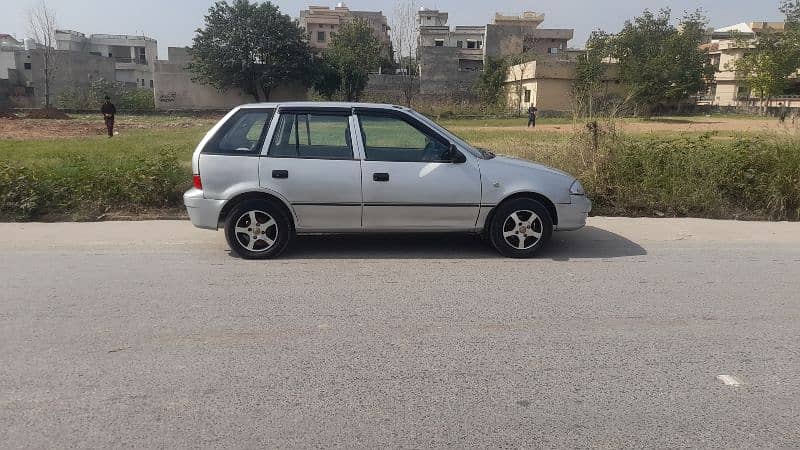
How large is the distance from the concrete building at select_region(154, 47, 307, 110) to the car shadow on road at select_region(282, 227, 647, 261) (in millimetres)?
43835

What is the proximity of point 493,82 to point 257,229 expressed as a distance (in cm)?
4986

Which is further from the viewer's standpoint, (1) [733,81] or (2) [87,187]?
(1) [733,81]

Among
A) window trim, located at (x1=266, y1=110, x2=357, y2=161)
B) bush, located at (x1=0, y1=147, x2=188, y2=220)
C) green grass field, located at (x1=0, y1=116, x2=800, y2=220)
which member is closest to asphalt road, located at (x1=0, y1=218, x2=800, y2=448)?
window trim, located at (x1=266, y1=110, x2=357, y2=161)

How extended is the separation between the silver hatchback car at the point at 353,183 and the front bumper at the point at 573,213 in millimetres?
12

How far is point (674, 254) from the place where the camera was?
21.9ft

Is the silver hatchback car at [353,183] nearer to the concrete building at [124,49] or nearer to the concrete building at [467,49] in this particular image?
the concrete building at [467,49]

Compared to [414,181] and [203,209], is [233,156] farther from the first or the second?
[414,181]

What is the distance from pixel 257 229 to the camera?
20.6 feet

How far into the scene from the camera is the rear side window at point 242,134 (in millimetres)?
6270

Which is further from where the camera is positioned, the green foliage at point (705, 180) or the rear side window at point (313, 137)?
the green foliage at point (705, 180)

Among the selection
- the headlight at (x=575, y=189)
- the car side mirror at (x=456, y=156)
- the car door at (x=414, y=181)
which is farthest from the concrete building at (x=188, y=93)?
the headlight at (x=575, y=189)

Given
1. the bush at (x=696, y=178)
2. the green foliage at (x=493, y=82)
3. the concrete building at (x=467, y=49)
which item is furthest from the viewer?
the concrete building at (x=467, y=49)

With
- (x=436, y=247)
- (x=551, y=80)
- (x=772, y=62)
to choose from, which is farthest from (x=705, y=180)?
(x=772, y=62)

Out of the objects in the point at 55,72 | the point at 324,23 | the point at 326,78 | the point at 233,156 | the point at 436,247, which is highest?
the point at 324,23
